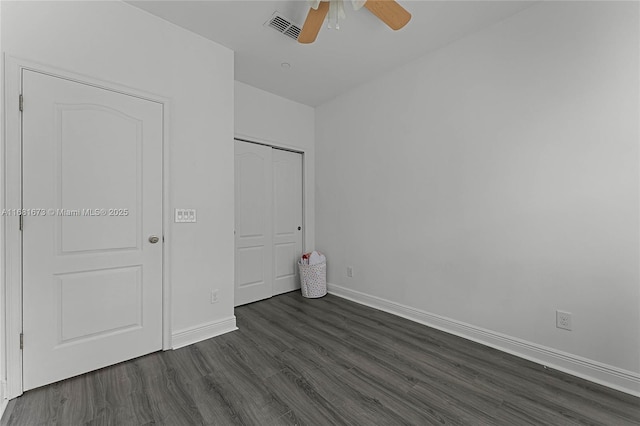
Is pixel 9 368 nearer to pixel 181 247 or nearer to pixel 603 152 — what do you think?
pixel 181 247

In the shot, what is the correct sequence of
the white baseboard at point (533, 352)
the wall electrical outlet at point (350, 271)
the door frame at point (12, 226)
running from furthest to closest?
1. the wall electrical outlet at point (350, 271)
2. the white baseboard at point (533, 352)
3. the door frame at point (12, 226)

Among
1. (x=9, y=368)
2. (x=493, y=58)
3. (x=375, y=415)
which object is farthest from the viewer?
(x=493, y=58)

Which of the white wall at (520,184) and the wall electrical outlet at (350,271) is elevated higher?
the white wall at (520,184)

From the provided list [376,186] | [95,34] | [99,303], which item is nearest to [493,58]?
[376,186]

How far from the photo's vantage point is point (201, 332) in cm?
248

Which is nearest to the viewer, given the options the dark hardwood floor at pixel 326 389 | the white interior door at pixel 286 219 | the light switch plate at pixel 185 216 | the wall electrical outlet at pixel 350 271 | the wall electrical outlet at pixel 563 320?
the dark hardwood floor at pixel 326 389

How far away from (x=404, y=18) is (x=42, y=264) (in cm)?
294

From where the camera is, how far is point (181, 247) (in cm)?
239

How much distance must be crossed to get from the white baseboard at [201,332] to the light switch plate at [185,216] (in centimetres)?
95

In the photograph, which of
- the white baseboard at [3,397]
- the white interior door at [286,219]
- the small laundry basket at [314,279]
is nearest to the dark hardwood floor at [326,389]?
the white baseboard at [3,397]

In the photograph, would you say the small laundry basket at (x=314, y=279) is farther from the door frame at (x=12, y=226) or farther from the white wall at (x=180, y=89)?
the door frame at (x=12, y=226)

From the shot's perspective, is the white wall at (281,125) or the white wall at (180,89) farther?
the white wall at (281,125)

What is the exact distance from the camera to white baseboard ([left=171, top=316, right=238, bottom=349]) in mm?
2350

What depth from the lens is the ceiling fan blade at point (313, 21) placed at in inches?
72.0
